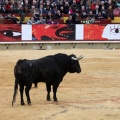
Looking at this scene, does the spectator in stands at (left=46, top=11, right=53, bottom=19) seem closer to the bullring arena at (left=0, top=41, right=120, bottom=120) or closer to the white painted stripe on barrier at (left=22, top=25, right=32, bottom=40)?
the white painted stripe on barrier at (left=22, top=25, right=32, bottom=40)

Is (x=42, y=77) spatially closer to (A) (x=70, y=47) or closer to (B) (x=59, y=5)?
(A) (x=70, y=47)

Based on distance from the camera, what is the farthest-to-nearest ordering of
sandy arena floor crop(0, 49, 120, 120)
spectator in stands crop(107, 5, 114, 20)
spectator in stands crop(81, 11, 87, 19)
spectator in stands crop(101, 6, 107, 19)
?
spectator in stands crop(107, 5, 114, 20)
spectator in stands crop(101, 6, 107, 19)
spectator in stands crop(81, 11, 87, 19)
sandy arena floor crop(0, 49, 120, 120)

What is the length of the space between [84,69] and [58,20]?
1050cm

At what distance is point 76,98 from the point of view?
40.8 ft

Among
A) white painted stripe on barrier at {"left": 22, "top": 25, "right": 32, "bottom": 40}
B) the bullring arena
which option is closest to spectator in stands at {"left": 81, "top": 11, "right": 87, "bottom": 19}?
white painted stripe on barrier at {"left": 22, "top": 25, "right": 32, "bottom": 40}

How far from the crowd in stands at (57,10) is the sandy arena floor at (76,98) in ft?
28.5

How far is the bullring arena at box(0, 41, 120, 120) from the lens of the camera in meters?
10.2

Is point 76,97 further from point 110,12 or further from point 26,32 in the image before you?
point 110,12

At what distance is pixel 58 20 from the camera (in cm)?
2861

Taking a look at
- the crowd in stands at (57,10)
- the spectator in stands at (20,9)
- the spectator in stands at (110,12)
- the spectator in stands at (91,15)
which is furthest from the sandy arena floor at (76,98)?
the spectator in stands at (110,12)

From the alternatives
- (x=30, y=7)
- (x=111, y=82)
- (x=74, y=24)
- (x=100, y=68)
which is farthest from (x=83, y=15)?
(x=111, y=82)

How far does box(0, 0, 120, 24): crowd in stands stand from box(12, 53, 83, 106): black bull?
15.7 m

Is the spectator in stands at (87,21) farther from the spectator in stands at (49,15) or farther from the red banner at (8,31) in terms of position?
the red banner at (8,31)

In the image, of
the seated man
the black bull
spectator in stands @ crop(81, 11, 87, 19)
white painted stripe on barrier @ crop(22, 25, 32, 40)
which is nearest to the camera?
the black bull
